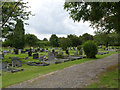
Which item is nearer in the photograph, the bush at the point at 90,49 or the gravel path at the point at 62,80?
the gravel path at the point at 62,80

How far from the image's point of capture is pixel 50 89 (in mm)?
4773

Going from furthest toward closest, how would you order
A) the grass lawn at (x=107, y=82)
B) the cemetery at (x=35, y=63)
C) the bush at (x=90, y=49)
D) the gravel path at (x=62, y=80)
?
the bush at (x=90, y=49)
the cemetery at (x=35, y=63)
the gravel path at (x=62, y=80)
the grass lawn at (x=107, y=82)

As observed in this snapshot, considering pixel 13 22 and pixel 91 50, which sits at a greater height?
pixel 13 22

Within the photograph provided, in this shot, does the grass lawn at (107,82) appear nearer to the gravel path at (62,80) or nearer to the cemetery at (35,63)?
the gravel path at (62,80)

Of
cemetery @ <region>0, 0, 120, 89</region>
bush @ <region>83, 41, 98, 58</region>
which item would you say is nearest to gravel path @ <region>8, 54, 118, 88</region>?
cemetery @ <region>0, 0, 120, 89</region>

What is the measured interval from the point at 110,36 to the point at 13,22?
98.9 ft

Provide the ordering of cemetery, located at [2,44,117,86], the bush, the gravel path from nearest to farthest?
the gravel path → cemetery, located at [2,44,117,86] → the bush

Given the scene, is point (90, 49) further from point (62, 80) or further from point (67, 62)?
point (62, 80)

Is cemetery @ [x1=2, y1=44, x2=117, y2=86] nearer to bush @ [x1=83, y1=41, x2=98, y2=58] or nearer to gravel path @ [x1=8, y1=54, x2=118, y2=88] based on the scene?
bush @ [x1=83, y1=41, x2=98, y2=58]

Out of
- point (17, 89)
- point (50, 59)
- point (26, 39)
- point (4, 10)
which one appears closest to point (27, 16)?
point (4, 10)

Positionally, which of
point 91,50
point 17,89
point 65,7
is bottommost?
point 17,89

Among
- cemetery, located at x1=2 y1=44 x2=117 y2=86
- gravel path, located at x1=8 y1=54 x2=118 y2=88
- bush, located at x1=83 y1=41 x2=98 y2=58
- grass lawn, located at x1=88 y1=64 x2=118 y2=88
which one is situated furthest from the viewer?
bush, located at x1=83 y1=41 x2=98 y2=58

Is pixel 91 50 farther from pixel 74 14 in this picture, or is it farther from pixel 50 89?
pixel 50 89

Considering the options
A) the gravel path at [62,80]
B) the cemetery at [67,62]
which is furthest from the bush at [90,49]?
the gravel path at [62,80]
